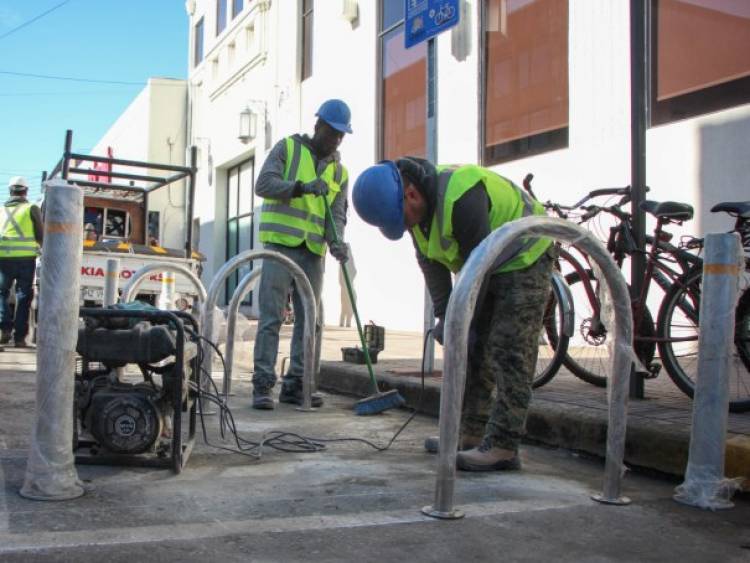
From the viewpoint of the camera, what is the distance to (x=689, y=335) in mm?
4520

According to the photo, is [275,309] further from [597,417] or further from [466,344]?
[466,344]

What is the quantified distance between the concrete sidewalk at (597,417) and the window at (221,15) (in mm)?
16868

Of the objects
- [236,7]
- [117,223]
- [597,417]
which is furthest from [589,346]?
[236,7]

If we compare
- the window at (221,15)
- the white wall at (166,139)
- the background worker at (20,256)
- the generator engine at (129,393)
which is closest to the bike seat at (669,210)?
the generator engine at (129,393)

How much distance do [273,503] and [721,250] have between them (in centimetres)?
200

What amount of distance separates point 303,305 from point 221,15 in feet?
59.1

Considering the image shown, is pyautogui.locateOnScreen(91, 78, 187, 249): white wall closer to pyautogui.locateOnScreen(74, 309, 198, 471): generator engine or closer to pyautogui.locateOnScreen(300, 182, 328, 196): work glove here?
pyautogui.locateOnScreen(300, 182, 328, 196): work glove

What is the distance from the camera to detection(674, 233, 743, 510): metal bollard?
3178mm

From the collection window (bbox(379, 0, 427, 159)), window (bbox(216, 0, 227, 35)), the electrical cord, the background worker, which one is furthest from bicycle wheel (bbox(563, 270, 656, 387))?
window (bbox(216, 0, 227, 35))

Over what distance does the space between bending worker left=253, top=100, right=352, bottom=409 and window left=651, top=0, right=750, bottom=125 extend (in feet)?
11.4

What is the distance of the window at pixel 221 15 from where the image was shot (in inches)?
833

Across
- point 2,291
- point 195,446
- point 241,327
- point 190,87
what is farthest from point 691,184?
point 190,87

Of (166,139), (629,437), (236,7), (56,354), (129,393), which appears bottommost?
(629,437)

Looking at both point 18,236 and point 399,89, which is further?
point 399,89
